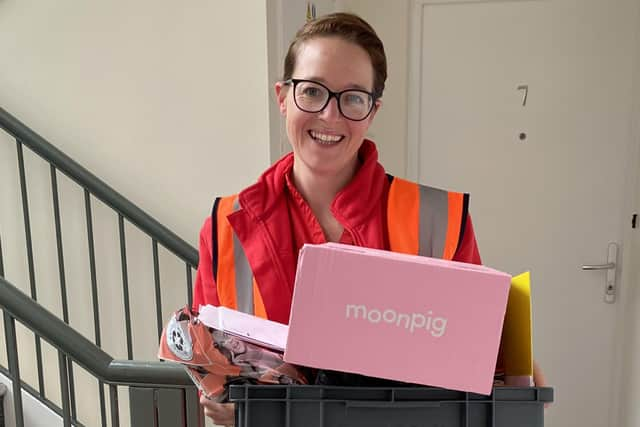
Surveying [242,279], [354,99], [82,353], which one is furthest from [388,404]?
[82,353]

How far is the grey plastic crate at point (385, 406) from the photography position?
0.64 meters

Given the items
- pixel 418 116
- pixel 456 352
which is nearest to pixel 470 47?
pixel 418 116

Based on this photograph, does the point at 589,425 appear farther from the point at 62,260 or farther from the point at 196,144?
the point at 62,260

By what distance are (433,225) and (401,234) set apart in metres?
0.06

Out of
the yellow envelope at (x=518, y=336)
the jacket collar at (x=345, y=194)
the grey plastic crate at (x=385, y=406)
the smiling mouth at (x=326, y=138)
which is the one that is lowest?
the grey plastic crate at (x=385, y=406)

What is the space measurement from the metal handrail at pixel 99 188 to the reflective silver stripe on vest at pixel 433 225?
1343mm

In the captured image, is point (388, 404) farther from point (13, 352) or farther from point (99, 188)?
point (99, 188)

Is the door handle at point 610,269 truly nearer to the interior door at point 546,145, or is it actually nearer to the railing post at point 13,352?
the interior door at point 546,145

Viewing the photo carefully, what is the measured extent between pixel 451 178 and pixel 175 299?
50.9 inches

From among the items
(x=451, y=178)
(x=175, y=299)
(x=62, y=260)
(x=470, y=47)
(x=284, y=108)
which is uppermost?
(x=470, y=47)

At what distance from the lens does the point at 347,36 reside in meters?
0.99

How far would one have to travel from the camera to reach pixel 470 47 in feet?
7.86

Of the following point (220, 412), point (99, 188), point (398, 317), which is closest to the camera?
point (398, 317)

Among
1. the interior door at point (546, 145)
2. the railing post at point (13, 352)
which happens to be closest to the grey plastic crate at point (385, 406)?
the railing post at point (13, 352)
